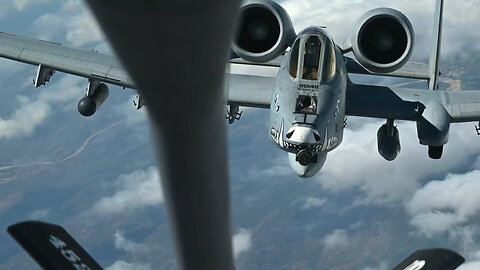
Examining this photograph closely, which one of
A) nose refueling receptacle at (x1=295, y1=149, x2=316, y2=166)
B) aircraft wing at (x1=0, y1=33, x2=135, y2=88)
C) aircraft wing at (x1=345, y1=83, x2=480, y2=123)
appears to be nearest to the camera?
nose refueling receptacle at (x1=295, y1=149, x2=316, y2=166)

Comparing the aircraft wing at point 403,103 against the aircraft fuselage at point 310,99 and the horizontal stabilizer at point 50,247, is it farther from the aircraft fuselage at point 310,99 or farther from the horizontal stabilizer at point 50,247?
the horizontal stabilizer at point 50,247

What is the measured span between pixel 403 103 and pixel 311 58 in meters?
4.92

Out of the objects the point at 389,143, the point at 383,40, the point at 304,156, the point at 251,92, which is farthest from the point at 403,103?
the point at 304,156

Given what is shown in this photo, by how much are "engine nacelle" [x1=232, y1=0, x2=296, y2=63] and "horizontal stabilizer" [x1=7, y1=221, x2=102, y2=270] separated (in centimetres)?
1413

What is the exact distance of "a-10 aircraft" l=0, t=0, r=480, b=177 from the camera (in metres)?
20.8

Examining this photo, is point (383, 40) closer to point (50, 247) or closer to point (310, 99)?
point (310, 99)

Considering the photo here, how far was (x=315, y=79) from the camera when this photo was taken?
21.4 meters

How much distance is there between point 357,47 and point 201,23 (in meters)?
18.6

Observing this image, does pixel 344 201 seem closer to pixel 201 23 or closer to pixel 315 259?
pixel 315 259

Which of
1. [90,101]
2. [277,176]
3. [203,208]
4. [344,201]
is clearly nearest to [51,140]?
[277,176]

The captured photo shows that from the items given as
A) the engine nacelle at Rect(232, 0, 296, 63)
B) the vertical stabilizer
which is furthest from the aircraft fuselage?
the vertical stabilizer

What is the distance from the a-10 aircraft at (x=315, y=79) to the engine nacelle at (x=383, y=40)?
0.03m

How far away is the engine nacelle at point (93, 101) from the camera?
27.0 m

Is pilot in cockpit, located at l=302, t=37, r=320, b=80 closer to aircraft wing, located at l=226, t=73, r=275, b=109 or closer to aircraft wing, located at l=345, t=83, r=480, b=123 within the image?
aircraft wing, located at l=345, t=83, r=480, b=123
